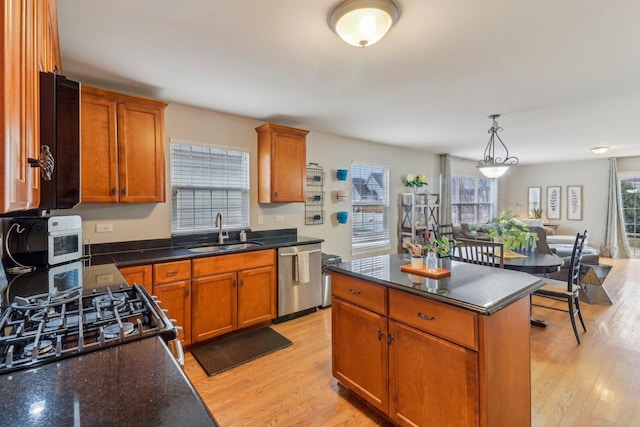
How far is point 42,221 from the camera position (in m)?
2.22

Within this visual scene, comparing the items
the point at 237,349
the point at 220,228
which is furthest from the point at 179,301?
the point at 220,228

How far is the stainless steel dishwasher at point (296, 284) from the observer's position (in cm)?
351

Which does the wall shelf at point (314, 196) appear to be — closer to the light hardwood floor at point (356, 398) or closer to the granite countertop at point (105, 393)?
the light hardwood floor at point (356, 398)

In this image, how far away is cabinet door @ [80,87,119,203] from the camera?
8.51 ft

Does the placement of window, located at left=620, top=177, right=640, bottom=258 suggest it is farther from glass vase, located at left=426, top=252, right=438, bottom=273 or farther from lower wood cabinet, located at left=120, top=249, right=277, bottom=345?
lower wood cabinet, located at left=120, top=249, right=277, bottom=345

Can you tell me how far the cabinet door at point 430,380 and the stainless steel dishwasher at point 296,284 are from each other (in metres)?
1.85

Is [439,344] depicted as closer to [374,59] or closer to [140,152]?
[374,59]

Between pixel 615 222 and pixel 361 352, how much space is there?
8.35 m

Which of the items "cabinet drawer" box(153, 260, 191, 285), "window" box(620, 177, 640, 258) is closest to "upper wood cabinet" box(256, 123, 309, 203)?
"cabinet drawer" box(153, 260, 191, 285)

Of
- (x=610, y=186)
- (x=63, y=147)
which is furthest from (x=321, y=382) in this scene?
(x=610, y=186)

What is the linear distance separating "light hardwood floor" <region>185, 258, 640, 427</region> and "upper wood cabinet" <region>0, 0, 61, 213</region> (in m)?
1.92

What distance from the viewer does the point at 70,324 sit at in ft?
3.90

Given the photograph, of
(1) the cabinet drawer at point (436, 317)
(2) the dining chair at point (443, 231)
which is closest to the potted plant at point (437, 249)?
(1) the cabinet drawer at point (436, 317)

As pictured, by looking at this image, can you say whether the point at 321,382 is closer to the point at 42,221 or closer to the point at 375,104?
the point at 42,221
